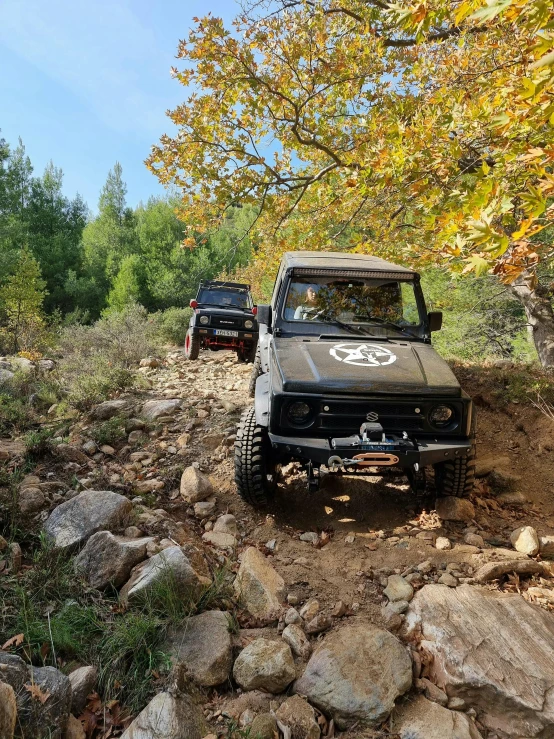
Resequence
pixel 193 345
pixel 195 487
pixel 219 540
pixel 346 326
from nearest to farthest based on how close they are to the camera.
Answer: pixel 219 540, pixel 195 487, pixel 346 326, pixel 193 345

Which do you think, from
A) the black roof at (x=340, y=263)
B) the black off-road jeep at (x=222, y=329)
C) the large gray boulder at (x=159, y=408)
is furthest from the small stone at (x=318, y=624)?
the black off-road jeep at (x=222, y=329)

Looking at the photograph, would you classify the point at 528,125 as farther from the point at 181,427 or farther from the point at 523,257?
the point at 181,427

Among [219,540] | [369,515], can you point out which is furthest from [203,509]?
[369,515]

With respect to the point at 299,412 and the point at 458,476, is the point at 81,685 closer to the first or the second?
the point at 299,412

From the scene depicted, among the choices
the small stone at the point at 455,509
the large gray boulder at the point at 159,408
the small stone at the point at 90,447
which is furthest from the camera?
the large gray boulder at the point at 159,408

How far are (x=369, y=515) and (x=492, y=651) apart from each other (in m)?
1.68

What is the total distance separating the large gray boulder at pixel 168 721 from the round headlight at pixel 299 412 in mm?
1853

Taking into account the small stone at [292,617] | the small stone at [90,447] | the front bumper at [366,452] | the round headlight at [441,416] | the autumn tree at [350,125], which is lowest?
the small stone at [292,617]

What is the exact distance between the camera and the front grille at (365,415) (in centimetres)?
339

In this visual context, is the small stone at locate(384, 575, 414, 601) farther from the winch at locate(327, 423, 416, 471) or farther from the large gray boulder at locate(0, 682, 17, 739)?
the large gray boulder at locate(0, 682, 17, 739)

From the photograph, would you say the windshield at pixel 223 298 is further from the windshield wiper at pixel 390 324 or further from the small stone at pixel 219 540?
the small stone at pixel 219 540

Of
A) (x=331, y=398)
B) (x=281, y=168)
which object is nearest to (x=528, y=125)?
(x=331, y=398)

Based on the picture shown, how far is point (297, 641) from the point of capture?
2.47 meters

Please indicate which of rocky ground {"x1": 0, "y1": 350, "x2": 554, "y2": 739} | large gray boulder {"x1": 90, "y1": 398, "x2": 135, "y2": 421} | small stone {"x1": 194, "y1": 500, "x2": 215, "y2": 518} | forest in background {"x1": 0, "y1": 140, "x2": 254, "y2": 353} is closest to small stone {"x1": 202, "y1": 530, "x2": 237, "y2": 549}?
rocky ground {"x1": 0, "y1": 350, "x2": 554, "y2": 739}
